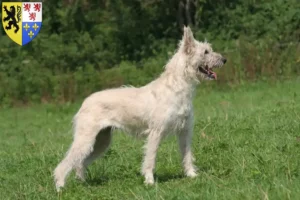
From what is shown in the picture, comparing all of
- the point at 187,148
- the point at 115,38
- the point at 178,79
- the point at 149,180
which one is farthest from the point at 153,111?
the point at 115,38

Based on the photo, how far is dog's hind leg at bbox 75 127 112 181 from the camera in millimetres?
8781

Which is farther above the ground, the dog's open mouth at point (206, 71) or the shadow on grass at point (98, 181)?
the dog's open mouth at point (206, 71)

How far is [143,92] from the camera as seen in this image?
27.9ft

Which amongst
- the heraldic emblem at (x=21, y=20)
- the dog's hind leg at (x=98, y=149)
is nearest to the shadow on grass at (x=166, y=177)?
the dog's hind leg at (x=98, y=149)

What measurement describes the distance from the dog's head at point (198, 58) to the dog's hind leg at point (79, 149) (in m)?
1.37

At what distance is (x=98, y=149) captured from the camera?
8.96m

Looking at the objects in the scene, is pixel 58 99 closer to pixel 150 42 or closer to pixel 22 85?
pixel 22 85

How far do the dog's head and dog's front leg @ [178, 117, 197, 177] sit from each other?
584mm

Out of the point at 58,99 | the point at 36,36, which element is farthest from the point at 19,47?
the point at 58,99

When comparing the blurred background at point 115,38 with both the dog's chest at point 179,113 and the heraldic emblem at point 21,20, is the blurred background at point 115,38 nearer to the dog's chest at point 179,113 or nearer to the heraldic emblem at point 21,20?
the heraldic emblem at point 21,20

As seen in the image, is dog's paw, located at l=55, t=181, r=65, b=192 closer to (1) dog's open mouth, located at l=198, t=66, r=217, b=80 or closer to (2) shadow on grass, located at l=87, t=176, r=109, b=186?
(2) shadow on grass, located at l=87, t=176, r=109, b=186

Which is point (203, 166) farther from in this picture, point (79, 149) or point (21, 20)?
point (21, 20)

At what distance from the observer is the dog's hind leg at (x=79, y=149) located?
851cm

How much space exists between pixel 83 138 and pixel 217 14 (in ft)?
71.6
